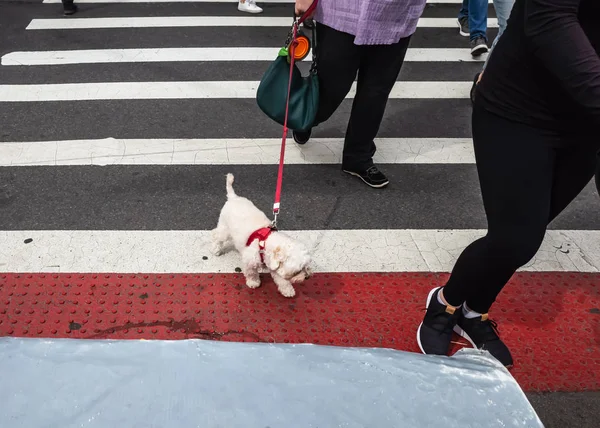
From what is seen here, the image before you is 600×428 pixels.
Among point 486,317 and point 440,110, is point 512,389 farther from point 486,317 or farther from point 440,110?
point 440,110

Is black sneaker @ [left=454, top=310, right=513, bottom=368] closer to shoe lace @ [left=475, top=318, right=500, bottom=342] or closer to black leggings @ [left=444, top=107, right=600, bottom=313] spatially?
shoe lace @ [left=475, top=318, right=500, bottom=342]

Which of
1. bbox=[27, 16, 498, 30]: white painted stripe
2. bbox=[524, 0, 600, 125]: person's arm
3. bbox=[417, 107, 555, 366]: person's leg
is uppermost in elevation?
bbox=[524, 0, 600, 125]: person's arm

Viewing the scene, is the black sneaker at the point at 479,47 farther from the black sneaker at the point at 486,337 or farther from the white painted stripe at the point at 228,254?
the black sneaker at the point at 486,337

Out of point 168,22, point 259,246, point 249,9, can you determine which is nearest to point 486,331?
point 259,246

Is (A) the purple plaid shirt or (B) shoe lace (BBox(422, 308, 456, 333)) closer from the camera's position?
(B) shoe lace (BBox(422, 308, 456, 333))

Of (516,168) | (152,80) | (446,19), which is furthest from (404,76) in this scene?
(516,168)

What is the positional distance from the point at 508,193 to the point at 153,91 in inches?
159

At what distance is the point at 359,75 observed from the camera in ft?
12.8

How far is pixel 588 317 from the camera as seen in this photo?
321 centimetres

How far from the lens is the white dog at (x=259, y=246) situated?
2.95m

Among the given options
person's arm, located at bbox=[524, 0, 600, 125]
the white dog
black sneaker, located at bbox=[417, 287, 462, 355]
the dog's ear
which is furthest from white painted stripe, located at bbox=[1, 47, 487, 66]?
person's arm, located at bbox=[524, 0, 600, 125]

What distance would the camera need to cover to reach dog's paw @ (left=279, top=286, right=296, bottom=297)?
3.20 m

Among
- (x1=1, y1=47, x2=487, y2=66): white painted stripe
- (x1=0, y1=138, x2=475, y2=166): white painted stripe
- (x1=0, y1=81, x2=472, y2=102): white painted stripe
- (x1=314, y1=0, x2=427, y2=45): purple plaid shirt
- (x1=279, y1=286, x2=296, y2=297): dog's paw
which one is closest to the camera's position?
(x1=279, y1=286, x2=296, y2=297): dog's paw

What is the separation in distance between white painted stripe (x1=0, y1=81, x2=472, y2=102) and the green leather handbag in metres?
1.76
